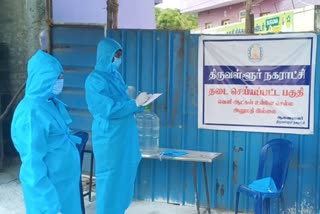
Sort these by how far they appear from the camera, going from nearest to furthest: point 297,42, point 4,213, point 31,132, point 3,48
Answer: point 31,132 → point 297,42 → point 4,213 → point 3,48

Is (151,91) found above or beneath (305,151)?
above

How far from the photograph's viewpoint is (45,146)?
2.74m

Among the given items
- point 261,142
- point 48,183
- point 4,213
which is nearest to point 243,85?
point 261,142

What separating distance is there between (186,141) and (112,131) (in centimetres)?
106

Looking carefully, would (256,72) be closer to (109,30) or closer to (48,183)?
(109,30)

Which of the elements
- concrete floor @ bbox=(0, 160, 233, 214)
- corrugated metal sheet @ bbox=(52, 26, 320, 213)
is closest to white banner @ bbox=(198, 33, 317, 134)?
corrugated metal sheet @ bbox=(52, 26, 320, 213)

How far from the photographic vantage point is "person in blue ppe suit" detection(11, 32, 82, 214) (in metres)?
2.65

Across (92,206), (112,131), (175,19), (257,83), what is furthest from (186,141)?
(175,19)

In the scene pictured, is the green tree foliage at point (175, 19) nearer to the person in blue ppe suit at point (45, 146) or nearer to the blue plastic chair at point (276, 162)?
the blue plastic chair at point (276, 162)

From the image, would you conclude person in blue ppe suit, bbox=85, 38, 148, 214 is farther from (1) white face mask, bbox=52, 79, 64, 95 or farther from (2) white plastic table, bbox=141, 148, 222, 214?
(1) white face mask, bbox=52, 79, 64, 95

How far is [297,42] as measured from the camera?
4289mm

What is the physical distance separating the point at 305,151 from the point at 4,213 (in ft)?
10.0

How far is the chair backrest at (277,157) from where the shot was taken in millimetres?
4230

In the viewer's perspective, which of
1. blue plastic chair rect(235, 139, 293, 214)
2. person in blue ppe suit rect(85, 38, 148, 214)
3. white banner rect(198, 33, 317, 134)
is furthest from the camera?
white banner rect(198, 33, 317, 134)
